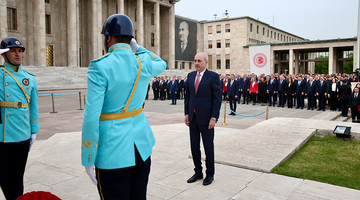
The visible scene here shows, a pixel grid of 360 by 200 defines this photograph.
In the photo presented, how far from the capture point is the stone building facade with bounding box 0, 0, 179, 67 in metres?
34.0

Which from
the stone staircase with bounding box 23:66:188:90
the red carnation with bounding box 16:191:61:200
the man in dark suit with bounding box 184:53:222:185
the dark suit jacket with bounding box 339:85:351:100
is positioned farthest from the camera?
the stone staircase with bounding box 23:66:188:90

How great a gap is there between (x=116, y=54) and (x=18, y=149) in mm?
1946

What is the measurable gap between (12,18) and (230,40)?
4080 cm

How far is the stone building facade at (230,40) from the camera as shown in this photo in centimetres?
5834

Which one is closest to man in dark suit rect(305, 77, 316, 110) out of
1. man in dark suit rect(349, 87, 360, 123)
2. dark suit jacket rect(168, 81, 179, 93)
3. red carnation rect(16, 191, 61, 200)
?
man in dark suit rect(349, 87, 360, 123)

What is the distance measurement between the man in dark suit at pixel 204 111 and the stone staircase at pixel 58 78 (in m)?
24.6

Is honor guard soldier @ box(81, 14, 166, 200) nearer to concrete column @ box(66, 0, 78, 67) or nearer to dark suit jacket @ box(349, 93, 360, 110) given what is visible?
dark suit jacket @ box(349, 93, 360, 110)

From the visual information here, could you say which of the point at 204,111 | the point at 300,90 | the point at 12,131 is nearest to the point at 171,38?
the point at 300,90

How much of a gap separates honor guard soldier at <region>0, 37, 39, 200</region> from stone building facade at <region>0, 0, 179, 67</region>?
33007 millimetres

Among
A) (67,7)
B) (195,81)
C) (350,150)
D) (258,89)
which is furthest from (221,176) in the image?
(67,7)

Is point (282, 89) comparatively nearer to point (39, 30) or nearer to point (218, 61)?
point (39, 30)

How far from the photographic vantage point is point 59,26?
3878 cm

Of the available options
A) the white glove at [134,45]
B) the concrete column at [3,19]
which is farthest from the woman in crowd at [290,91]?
the concrete column at [3,19]

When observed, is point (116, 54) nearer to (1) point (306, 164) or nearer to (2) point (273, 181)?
(2) point (273, 181)
